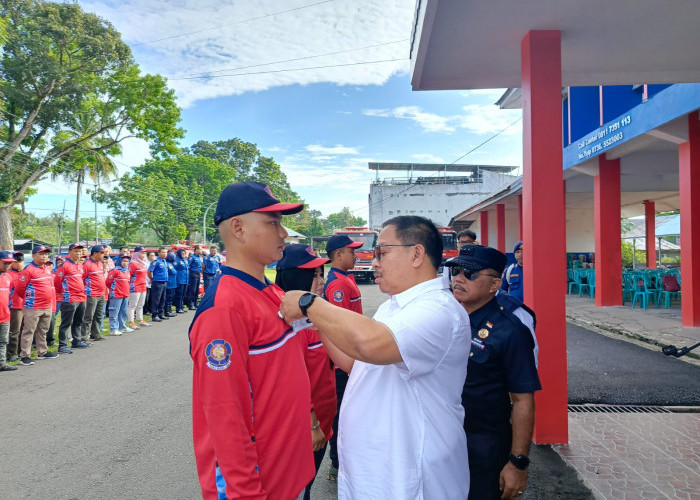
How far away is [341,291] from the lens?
4.26 meters

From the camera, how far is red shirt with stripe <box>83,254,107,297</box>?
31.9 ft

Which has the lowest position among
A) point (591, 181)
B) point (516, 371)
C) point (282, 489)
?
point (282, 489)

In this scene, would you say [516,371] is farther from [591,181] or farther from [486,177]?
[486,177]

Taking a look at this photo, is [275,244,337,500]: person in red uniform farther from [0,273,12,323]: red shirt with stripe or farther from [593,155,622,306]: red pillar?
[593,155,622,306]: red pillar

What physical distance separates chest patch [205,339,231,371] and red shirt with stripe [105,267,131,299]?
34.0 ft

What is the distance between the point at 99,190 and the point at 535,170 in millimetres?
40933

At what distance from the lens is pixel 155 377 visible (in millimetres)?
6844

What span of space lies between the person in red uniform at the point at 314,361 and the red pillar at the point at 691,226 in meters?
9.67

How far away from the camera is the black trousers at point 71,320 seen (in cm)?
890

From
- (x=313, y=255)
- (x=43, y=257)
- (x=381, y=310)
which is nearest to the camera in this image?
(x=381, y=310)

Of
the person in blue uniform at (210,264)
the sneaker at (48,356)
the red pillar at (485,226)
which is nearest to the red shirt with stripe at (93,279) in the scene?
the sneaker at (48,356)

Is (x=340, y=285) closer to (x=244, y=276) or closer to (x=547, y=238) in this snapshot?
(x=547, y=238)

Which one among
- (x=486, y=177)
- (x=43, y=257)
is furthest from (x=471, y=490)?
(x=486, y=177)

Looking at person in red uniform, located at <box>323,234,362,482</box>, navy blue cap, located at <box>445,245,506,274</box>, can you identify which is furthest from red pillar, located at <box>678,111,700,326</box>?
navy blue cap, located at <box>445,245,506,274</box>
